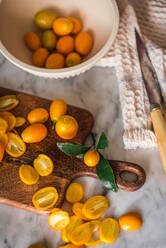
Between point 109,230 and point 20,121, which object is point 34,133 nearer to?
A: point 20,121

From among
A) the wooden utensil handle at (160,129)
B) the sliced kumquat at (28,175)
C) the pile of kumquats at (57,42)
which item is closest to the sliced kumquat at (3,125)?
the sliced kumquat at (28,175)

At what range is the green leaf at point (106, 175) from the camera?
2.81 ft

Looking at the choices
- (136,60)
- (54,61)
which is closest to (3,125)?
(54,61)

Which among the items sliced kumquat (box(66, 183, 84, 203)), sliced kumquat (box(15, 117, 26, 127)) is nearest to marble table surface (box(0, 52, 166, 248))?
sliced kumquat (box(66, 183, 84, 203))

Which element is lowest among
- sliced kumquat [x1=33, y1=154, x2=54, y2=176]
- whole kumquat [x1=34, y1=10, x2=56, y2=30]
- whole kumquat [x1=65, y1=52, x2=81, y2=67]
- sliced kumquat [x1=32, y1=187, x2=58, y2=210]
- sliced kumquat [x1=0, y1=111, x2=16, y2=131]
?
sliced kumquat [x1=32, y1=187, x2=58, y2=210]

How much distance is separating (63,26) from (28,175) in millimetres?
477

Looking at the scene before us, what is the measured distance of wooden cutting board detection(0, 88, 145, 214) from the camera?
85cm

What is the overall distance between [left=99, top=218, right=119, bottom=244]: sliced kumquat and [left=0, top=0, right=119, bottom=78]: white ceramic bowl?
45 centimetres

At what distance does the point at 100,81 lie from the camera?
105 cm

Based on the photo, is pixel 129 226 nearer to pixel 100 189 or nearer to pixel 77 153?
pixel 100 189

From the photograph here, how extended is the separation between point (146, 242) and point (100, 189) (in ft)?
0.64

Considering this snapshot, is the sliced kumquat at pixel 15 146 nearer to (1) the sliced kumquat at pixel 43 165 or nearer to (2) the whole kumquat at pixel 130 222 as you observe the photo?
(1) the sliced kumquat at pixel 43 165

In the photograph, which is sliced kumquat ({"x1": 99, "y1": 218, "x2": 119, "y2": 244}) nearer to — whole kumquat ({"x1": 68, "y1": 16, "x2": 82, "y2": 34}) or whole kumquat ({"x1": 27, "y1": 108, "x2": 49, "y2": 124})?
whole kumquat ({"x1": 27, "y1": 108, "x2": 49, "y2": 124})

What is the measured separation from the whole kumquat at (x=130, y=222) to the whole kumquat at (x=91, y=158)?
6.8 inches
